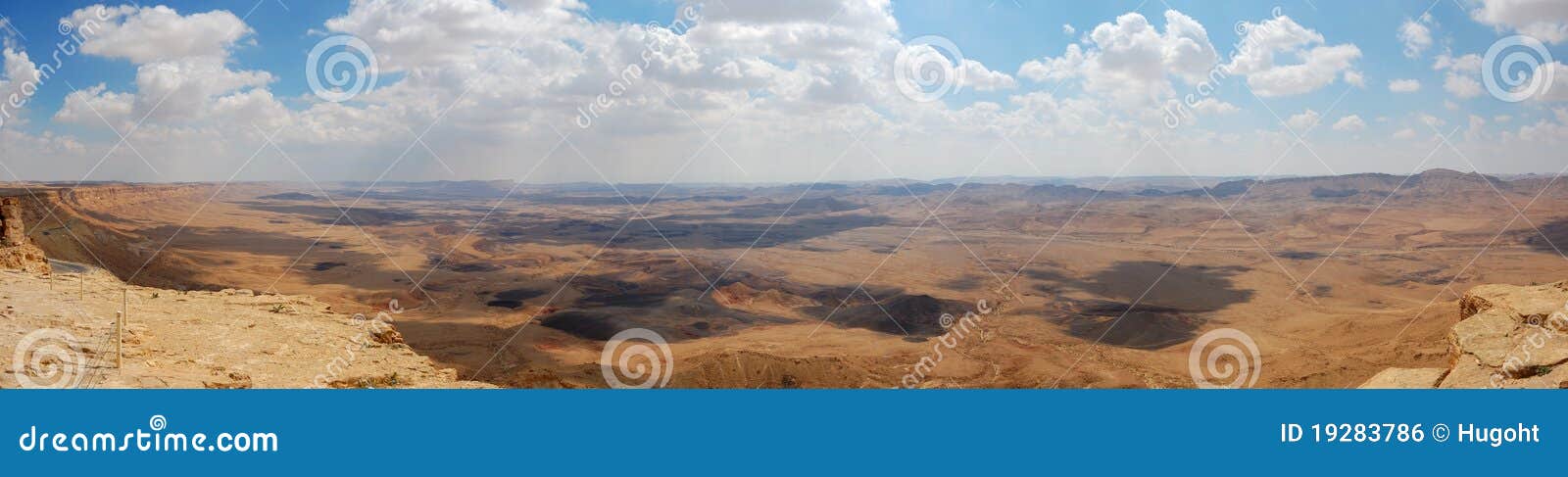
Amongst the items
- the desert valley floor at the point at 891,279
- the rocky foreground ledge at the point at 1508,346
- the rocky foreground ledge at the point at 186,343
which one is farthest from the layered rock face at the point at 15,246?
the rocky foreground ledge at the point at 1508,346

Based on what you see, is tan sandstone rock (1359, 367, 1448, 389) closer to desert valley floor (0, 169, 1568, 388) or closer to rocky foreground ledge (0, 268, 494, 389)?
desert valley floor (0, 169, 1568, 388)

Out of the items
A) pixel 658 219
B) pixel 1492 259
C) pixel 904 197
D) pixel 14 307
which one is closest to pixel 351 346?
pixel 14 307

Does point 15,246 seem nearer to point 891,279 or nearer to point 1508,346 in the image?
point 1508,346

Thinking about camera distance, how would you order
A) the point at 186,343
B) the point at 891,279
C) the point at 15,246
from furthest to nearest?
the point at 891,279, the point at 15,246, the point at 186,343

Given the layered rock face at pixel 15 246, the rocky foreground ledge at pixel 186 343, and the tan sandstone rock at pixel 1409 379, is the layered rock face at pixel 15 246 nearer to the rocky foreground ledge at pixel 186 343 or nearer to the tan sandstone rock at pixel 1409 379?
the rocky foreground ledge at pixel 186 343

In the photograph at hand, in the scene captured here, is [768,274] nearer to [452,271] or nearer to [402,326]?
[452,271]

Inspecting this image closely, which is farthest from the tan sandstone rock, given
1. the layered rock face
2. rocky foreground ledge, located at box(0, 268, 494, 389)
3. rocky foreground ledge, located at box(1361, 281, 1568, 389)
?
the layered rock face

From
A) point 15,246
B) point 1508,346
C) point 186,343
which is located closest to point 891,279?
point 1508,346
